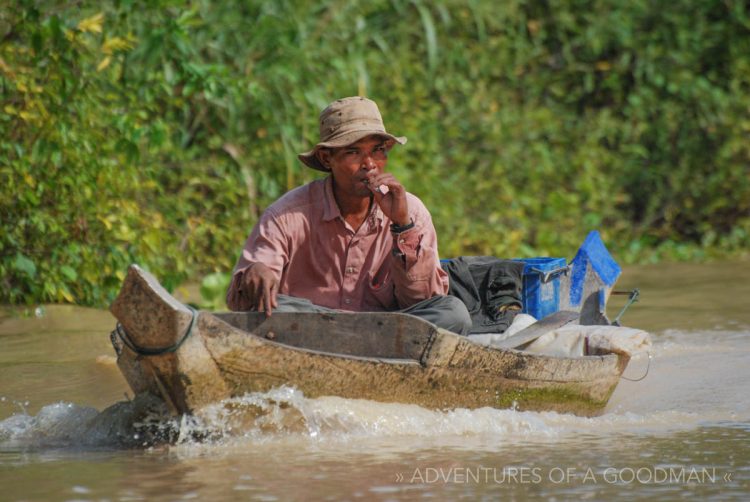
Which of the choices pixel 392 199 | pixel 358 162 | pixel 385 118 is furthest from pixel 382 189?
pixel 385 118

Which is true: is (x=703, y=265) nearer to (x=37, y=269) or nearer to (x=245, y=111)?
(x=245, y=111)

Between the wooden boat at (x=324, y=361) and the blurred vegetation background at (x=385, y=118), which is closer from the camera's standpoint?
the wooden boat at (x=324, y=361)

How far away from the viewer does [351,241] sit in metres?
4.94

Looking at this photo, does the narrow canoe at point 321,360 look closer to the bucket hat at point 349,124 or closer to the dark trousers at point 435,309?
the dark trousers at point 435,309

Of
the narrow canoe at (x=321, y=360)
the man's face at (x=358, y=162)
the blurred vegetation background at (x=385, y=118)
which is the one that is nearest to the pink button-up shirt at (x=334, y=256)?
the man's face at (x=358, y=162)

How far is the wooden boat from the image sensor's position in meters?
4.08

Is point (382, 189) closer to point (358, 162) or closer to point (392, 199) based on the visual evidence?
point (392, 199)

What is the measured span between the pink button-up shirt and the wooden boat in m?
0.37

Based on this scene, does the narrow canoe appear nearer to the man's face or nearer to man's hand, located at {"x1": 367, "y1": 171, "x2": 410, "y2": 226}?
man's hand, located at {"x1": 367, "y1": 171, "x2": 410, "y2": 226}

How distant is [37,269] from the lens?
7203 mm

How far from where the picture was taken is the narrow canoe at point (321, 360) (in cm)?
408

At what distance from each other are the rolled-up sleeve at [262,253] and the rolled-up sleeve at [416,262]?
1.44ft

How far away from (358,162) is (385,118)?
476cm

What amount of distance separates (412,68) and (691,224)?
3.07 metres
